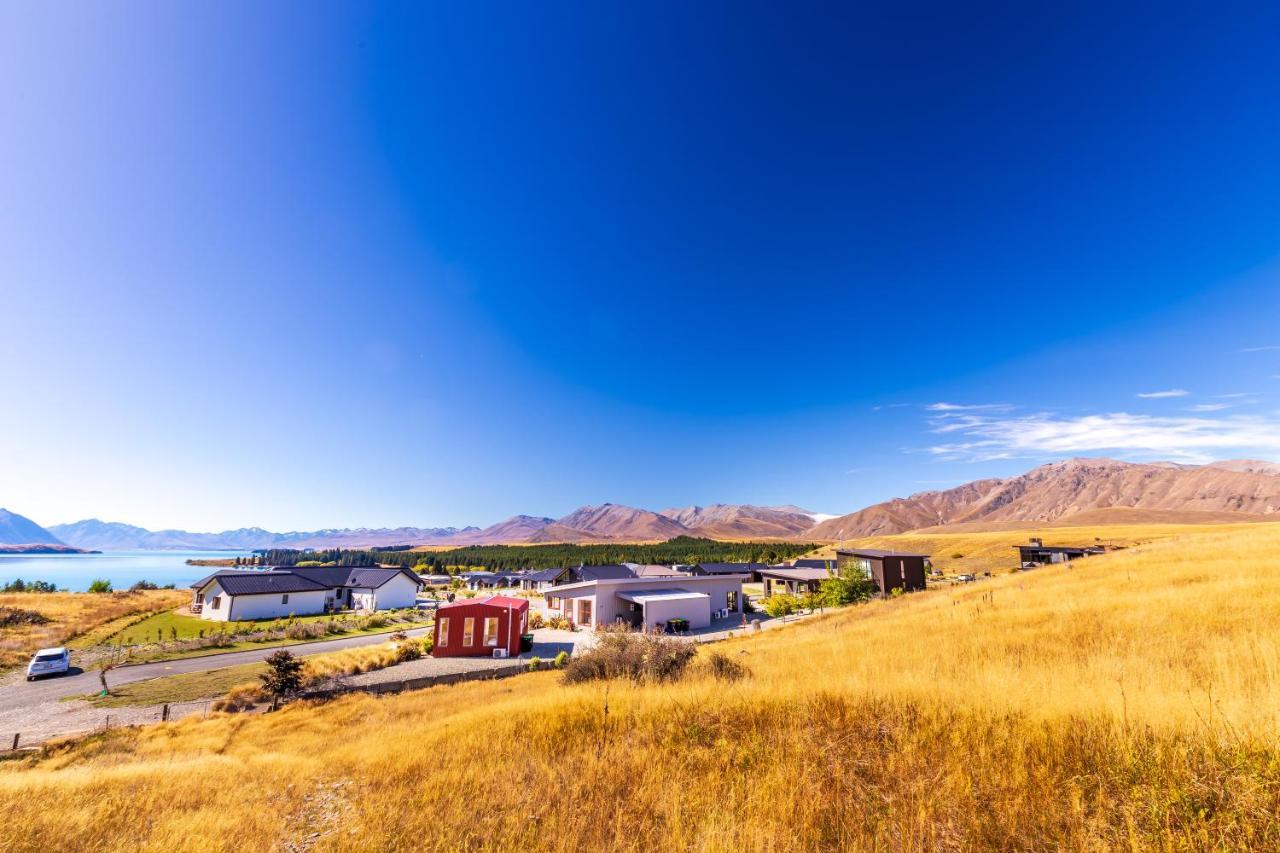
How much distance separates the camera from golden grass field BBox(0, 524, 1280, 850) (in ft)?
12.3

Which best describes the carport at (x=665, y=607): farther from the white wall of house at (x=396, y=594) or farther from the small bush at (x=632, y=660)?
the white wall of house at (x=396, y=594)

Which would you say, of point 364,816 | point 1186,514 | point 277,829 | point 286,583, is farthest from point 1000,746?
point 1186,514

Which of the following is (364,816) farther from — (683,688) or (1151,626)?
(1151,626)

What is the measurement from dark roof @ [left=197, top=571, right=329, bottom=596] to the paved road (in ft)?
49.8

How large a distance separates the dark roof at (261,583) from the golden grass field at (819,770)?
47.1m

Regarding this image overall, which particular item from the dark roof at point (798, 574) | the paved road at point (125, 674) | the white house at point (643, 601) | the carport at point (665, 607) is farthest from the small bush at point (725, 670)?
the dark roof at point (798, 574)

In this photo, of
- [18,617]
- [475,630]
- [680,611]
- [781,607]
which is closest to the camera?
[475,630]

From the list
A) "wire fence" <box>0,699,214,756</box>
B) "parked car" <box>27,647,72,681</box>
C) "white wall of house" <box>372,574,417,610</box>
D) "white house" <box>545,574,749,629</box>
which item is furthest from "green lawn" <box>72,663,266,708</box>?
"white wall of house" <box>372,574,417,610</box>

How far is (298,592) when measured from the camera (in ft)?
165

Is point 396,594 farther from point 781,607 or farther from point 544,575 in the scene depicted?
point 781,607

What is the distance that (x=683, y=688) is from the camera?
830 centimetres

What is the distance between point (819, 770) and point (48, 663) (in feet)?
128

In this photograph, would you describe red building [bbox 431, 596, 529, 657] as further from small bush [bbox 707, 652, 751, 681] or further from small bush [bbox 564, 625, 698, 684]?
small bush [bbox 707, 652, 751, 681]

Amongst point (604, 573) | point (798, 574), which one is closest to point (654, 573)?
point (604, 573)
